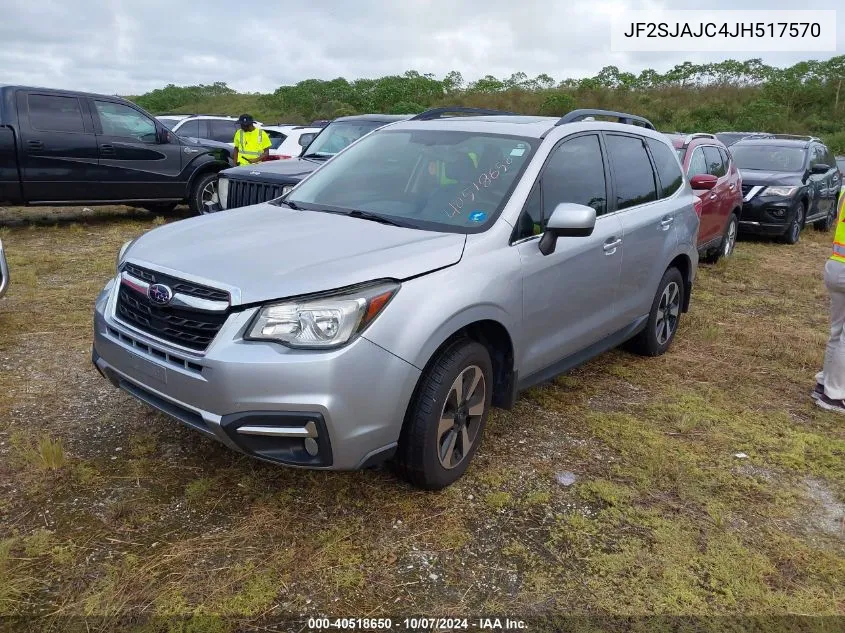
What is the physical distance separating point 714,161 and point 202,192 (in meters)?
7.38

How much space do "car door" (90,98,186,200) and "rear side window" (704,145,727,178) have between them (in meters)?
7.39

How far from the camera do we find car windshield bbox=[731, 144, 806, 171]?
11438mm

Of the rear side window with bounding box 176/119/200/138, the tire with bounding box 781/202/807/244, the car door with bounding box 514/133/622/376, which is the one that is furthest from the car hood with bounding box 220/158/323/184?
the rear side window with bounding box 176/119/200/138

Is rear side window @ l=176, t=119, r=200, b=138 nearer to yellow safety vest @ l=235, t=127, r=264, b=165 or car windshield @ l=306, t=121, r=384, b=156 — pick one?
yellow safety vest @ l=235, t=127, r=264, b=165

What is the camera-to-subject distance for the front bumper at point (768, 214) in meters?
10.6

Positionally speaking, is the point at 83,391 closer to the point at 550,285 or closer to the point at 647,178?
the point at 550,285

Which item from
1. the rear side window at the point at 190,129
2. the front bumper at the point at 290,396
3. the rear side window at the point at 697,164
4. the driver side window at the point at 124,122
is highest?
the rear side window at the point at 190,129

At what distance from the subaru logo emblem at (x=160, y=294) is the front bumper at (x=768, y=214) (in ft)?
33.1

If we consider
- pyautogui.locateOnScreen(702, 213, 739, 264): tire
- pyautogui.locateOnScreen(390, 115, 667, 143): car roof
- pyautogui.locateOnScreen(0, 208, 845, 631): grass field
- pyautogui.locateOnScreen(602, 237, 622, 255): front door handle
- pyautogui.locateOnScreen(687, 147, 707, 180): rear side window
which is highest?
pyautogui.locateOnScreen(390, 115, 667, 143): car roof

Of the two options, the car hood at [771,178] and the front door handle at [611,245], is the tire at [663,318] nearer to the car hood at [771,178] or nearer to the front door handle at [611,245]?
the front door handle at [611,245]

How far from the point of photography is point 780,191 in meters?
10.6

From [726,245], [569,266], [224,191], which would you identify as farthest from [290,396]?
[726,245]

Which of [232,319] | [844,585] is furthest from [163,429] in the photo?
[844,585]

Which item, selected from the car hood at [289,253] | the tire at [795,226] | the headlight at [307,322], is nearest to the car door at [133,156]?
the car hood at [289,253]
